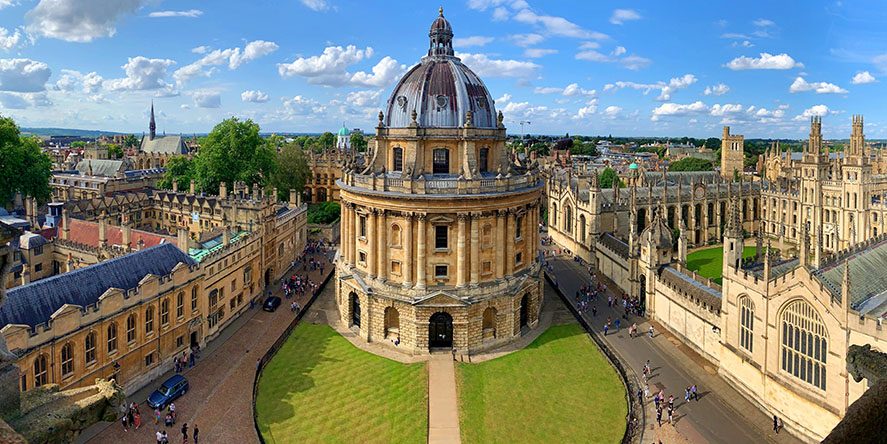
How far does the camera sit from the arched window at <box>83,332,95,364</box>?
28609 mm

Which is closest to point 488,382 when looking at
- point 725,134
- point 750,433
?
point 750,433

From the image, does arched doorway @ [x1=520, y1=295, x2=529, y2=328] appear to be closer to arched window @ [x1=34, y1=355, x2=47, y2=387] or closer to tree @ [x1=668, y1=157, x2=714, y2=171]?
arched window @ [x1=34, y1=355, x2=47, y2=387]

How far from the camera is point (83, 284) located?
30000mm

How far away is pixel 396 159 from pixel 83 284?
862 inches

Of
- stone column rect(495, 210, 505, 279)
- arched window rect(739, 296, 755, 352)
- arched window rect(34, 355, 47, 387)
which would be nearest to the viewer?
arched window rect(34, 355, 47, 387)

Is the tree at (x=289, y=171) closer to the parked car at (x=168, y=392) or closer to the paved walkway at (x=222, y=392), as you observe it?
the paved walkway at (x=222, y=392)

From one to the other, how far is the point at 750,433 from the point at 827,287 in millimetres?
8542

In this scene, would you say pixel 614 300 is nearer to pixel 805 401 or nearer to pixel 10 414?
pixel 805 401

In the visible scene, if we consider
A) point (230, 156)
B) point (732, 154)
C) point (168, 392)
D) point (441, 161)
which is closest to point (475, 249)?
point (441, 161)

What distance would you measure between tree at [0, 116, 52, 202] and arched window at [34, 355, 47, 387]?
4406 cm

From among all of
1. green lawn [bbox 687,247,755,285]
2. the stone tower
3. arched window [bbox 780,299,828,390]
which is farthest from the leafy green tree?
the stone tower

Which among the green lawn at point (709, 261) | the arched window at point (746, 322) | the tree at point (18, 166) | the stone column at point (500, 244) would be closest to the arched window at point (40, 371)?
the stone column at point (500, 244)

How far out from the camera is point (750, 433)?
27609mm

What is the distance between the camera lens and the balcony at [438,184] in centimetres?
3678
